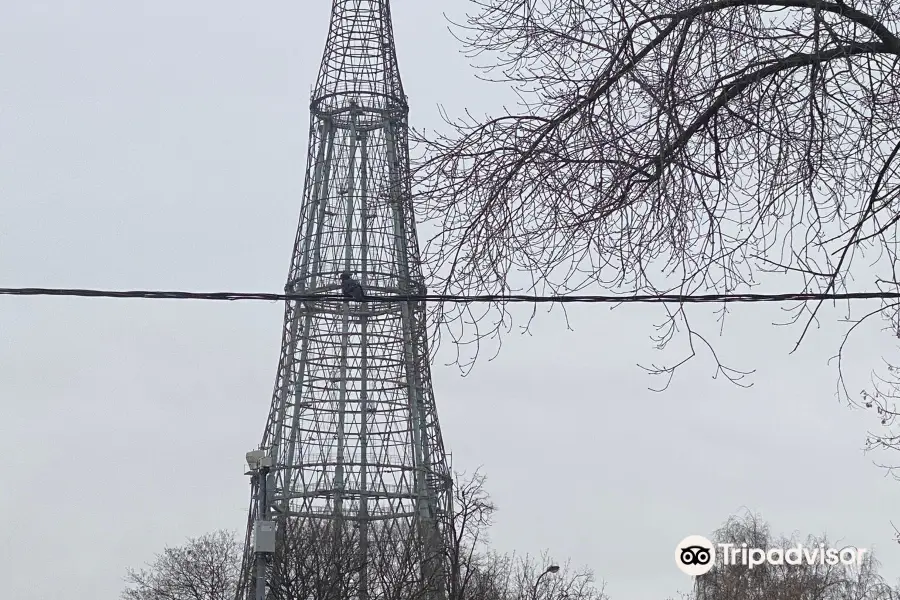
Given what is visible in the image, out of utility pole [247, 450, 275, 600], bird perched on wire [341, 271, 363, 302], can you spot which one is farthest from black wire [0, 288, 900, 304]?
utility pole [247, 450, 275, 600]

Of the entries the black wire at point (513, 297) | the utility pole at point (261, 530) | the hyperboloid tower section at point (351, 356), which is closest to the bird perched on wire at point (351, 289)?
the black wire at point (513, 297)

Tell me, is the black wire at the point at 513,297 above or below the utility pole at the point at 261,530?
below

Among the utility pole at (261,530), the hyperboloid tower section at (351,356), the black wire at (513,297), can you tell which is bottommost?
the black wire at (513,297)

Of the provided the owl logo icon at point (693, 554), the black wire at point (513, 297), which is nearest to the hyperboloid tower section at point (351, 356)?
the owl logo icon at point (693, 554)

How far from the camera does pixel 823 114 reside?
384 inches

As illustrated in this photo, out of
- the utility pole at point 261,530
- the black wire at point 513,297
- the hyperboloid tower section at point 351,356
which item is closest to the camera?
the black wire at point 513,297

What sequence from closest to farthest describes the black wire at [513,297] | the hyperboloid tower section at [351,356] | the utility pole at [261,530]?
1. the black wire at [513,297]
2. the utility pole at [261,530]
3. the hyperboloid tower section at [351,356]

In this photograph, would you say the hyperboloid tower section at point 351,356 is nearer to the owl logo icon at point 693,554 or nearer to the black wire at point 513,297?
the owl logo icon at point 693,554

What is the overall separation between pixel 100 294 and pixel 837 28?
15.7 ft

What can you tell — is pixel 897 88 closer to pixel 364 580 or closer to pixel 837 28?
pixel 837 28

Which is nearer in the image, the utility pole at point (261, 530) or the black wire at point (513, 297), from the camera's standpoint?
the black wire at point (513, 297)

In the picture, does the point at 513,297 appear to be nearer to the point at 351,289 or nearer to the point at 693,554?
the point at 351,289

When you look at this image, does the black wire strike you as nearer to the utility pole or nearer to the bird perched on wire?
the bird perched on wire

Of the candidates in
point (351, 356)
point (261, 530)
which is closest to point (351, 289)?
point (261, 530)
